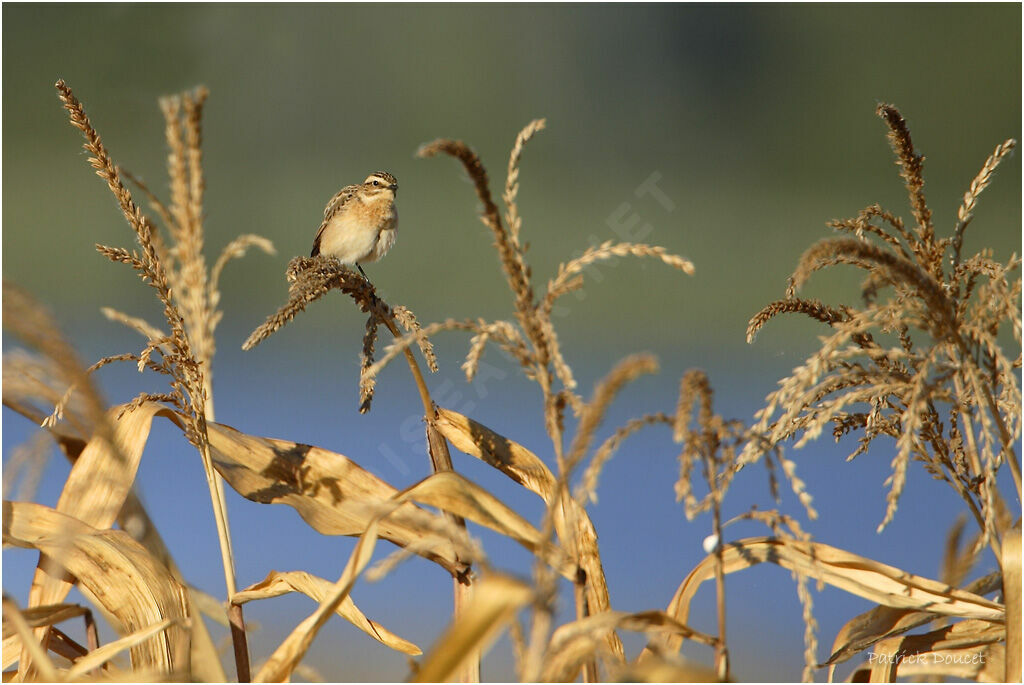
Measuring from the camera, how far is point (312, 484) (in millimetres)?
1911

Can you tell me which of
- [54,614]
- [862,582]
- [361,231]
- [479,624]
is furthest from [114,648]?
[361,231]

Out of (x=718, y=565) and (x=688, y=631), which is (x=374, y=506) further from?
(x=718, y=565)

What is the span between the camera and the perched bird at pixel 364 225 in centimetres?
430

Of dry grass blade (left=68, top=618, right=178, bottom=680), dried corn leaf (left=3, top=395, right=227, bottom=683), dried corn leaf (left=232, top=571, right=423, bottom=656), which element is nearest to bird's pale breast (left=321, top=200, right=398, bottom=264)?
dried corn leaf (left=3, top=395, right=227, bottom=683)

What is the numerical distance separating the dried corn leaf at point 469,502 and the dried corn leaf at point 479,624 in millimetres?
357

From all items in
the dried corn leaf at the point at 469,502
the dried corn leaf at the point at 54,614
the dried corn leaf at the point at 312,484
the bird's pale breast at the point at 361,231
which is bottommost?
the dried corn leaf at the point at 54,614

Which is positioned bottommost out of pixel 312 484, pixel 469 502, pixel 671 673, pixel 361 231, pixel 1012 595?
pixel 671 673

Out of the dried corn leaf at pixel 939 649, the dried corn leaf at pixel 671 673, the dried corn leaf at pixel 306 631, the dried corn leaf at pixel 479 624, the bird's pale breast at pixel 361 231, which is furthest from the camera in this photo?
the bird's pale breast at pixel 361 231

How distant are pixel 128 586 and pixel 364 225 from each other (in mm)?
2724

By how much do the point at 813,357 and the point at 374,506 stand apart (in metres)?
0.83

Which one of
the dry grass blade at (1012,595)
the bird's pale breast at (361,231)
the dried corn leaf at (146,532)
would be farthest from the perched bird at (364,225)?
the dry grass blade at (1012,595)

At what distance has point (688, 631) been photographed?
54.1 inches

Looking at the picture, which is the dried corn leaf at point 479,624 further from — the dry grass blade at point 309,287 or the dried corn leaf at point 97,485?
the dried corn leaf at point 97,485

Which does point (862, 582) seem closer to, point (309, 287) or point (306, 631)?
point (306, 631)
